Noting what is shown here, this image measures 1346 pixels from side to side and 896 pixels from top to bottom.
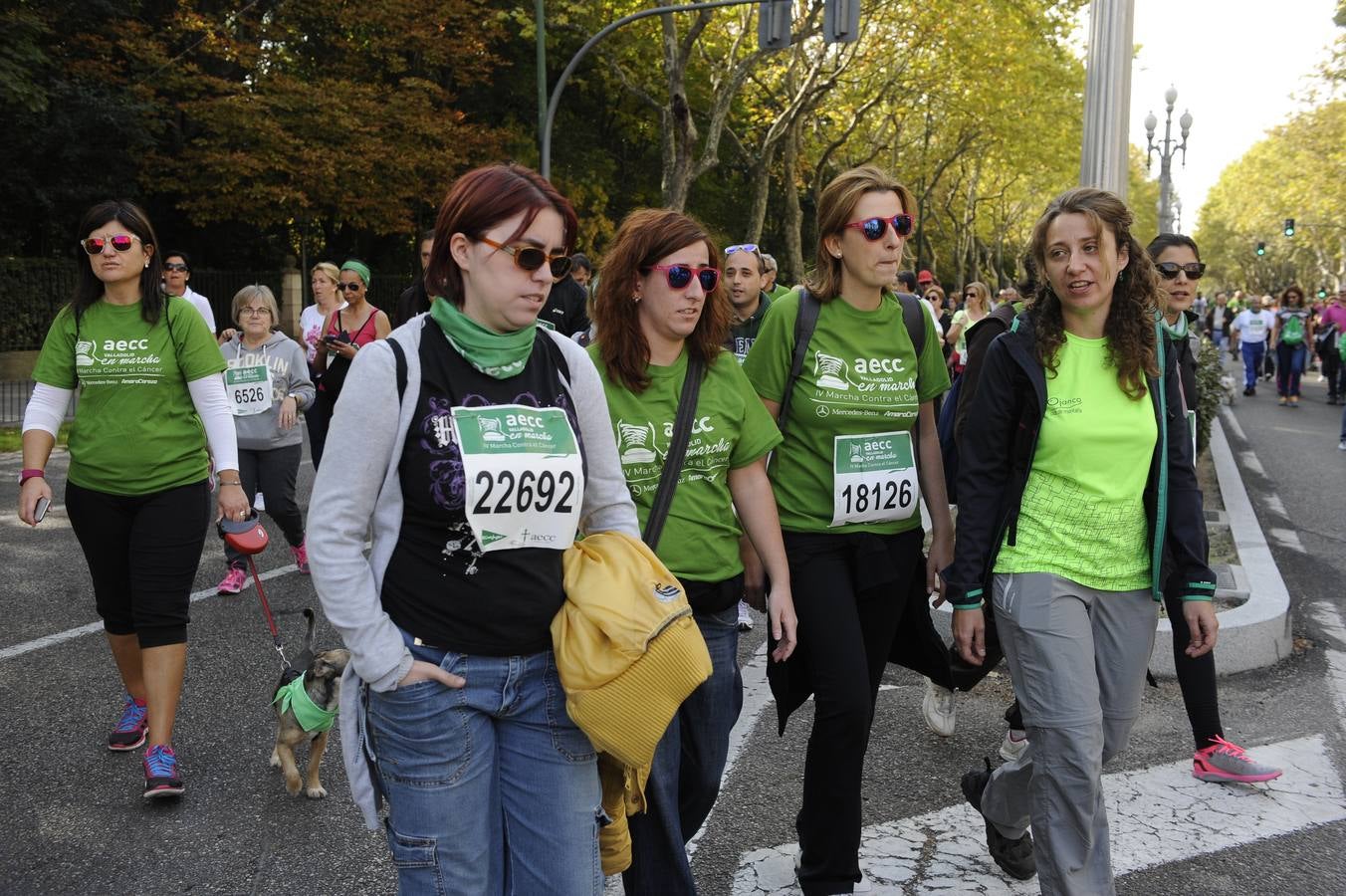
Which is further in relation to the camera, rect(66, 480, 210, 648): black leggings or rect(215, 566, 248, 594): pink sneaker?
rect(215, 566, 248, 594): pink sneaker

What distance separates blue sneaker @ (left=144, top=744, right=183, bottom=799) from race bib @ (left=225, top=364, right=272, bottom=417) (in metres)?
3.37

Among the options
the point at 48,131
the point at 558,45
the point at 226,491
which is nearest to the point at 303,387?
the point at 226,491

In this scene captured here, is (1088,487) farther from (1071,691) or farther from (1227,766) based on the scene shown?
(1227,766)

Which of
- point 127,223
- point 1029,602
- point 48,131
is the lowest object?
point 1029,602

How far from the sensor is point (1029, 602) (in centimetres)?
309

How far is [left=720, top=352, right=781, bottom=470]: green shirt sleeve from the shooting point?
317cm

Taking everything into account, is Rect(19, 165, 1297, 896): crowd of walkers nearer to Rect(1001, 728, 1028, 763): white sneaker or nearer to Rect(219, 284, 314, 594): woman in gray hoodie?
Rect(1001, 728, 1028, 763): white sneaker

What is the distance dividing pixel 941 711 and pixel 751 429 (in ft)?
6.64

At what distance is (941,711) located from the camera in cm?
472

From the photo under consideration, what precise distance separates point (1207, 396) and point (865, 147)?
36455 millimetres

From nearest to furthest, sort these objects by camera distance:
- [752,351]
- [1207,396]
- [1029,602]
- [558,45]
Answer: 1. [1029,602]
2. [752,351]
3. [1207,396]
4. [558,45]

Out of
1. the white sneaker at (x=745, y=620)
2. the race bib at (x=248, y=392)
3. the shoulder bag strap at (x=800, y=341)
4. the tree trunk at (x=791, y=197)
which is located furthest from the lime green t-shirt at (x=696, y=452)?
the tree trunk at (x=791, y=197)

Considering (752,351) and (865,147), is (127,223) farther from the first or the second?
(865,147)

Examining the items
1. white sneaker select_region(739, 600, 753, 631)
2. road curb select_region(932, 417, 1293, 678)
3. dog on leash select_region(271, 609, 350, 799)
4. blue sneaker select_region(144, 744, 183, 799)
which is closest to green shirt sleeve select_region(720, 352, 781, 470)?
dog on leash select_region(271, 609, 350, 799)
